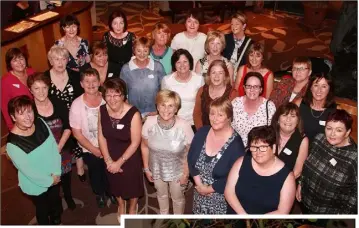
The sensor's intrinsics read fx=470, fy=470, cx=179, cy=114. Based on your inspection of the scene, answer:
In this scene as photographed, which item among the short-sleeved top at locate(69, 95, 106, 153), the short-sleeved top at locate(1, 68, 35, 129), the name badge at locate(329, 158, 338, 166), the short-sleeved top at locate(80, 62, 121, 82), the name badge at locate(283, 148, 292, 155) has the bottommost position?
the name badge at locate(283, 148, 292, 155)

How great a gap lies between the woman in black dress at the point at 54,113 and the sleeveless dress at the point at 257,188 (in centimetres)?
159

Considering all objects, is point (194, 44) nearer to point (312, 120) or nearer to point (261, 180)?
point (312, 120)

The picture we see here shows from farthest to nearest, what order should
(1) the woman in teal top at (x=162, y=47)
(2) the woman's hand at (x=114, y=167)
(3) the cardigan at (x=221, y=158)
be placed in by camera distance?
1. (1) the woman in teal top at (x=162, y=47)
2. (2) the woman's hand at (x=114, y=167)
3. (3) the cardigan at (x=221, y=158)

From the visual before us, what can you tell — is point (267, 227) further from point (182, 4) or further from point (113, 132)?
point (182, 4)

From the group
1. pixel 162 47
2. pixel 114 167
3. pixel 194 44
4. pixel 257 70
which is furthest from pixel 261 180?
pixel 194 44

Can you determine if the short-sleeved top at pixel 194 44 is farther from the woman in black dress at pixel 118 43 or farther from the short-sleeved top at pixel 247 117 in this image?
the short-sleeved top at pixel 247 117

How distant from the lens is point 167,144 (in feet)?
11.9

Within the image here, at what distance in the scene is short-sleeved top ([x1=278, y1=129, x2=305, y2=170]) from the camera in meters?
3.52

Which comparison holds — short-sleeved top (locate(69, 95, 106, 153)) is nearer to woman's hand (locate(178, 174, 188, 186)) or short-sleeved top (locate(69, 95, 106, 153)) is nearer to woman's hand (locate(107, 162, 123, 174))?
woman's hand (locate(107, 162, 123, 174))

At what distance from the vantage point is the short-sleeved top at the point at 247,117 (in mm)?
3794

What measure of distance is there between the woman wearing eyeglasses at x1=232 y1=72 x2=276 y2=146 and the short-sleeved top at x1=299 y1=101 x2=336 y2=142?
0.83 feet

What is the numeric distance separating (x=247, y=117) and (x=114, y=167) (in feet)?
3.82

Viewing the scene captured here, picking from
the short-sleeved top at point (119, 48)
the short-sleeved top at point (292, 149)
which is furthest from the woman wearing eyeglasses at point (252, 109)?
the short-sleeved top at point (119, 48)

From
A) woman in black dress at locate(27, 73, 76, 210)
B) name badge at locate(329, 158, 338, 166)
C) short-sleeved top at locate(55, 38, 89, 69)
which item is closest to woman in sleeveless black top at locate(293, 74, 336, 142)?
name badge at locate(329, 158, 338, 166)
